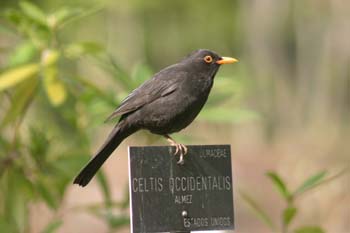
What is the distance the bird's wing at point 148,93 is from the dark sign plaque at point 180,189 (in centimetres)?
87

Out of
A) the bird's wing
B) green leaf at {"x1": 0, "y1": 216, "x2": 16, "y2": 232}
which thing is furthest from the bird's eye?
green leaf at {"x1": 0, "y1": 216, "x2": 16, "y2": 232}

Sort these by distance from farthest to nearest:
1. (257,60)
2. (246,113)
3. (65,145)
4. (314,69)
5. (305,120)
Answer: (257,60)
(314,69)
(305,120)
(65,145)
(246,113)

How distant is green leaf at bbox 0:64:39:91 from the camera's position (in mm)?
5746

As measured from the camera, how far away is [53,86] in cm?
582

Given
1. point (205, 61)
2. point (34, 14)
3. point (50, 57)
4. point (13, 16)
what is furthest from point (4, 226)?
point (205, 61)

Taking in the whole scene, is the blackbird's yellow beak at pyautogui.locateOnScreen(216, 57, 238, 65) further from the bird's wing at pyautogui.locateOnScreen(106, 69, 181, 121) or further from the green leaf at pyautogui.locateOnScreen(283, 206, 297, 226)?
the green leaf at pyautogui.locateOnScreen(283, 206, 297, 226)

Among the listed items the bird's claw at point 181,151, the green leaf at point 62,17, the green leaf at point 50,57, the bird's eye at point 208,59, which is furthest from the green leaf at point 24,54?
the bird's claw at point 181,151

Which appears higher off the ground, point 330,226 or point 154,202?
point 154,202

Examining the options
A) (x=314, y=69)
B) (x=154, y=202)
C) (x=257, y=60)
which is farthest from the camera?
(x=257, y=60)

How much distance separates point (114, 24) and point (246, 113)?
113 ft

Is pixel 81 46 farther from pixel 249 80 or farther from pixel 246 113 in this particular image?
pixel 249 80

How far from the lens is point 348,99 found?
29.2 meters

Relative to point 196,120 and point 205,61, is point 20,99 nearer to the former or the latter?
point 205,61

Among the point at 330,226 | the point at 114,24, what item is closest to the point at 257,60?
the point at 114,24
